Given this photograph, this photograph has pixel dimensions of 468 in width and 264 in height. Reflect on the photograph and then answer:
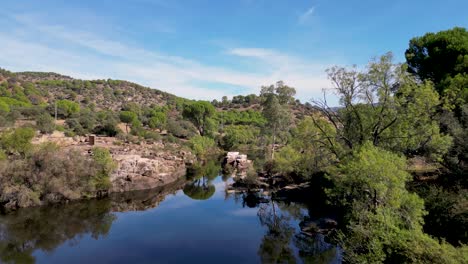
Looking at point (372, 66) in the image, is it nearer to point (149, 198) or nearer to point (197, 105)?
point (149, 198)

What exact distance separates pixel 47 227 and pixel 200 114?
57.4 m

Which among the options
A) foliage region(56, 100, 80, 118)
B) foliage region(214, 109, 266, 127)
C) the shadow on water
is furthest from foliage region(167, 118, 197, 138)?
the shadow on water

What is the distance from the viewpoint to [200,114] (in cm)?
7781

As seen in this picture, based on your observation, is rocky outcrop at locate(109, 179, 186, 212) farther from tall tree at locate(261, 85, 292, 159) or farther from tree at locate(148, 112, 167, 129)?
tree at locate(148, 112, 167, 129)

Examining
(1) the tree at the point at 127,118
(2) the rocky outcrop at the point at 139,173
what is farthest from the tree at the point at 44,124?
(2) the rocky outcrop at the point at 139,173

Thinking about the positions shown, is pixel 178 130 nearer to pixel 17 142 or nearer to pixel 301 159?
pixel 301 159

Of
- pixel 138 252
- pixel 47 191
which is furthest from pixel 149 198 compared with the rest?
pixel 138 252

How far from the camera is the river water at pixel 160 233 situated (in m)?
18.0

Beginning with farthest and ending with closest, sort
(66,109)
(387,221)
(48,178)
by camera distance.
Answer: (66,109) → (48,178) → (387,221)

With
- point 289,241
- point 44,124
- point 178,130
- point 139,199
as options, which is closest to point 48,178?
point 139,199

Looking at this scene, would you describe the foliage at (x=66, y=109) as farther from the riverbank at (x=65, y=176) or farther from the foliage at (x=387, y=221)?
the foliage at (x=387, y=221)

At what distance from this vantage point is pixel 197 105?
77812 millimetres

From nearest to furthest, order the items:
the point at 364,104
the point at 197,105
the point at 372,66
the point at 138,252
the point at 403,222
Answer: the point at 403,222 → the point at 138,252 → the point at 372,66 → the point at 364,104 → the point at 197,105

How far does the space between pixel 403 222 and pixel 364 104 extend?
9.19 meters
